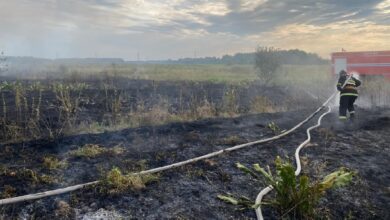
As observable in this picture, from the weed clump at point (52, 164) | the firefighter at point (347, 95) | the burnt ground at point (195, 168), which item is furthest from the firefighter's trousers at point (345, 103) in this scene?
the weed clump at point (52, 164)

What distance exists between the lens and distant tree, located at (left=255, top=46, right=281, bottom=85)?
21.2m

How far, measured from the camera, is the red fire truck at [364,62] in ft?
62.8

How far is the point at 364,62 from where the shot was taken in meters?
20.1

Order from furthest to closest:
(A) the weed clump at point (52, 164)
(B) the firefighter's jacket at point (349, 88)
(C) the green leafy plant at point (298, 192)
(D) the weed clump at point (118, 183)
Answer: (B) the firefighter's jacket at point (349, 88) → (A) the weed clump at point (52, 164) → (D) the weed clump at point (118, 183) → (C) the green leafy plant at point (298, 192)

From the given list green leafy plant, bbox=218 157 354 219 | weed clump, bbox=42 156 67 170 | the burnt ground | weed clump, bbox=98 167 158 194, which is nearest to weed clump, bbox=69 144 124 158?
the burnt ground

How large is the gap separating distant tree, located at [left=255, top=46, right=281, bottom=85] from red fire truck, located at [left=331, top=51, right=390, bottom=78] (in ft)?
13.2

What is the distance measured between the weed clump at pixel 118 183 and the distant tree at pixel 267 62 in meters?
18.1

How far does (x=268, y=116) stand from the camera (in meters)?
10.2

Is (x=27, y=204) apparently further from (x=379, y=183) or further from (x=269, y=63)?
(x=269, y=63)

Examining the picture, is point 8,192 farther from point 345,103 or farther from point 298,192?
point 345,103

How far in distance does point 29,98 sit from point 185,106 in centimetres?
581

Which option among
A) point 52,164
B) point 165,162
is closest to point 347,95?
point 165,162

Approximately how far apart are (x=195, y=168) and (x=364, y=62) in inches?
733

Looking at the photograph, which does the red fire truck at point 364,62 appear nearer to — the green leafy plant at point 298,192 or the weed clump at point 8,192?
the green leafy plant at point 298,192
